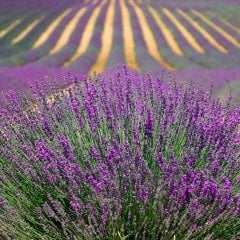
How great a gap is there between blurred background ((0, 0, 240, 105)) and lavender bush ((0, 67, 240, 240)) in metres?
10.4

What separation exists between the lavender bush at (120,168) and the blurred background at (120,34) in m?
10.4

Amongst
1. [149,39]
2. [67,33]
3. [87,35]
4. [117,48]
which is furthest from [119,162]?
[67,33]

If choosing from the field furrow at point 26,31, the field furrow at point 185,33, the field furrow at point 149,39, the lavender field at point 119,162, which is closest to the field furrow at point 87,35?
the field furrow at point 149,39

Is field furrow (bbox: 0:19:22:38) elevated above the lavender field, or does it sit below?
above

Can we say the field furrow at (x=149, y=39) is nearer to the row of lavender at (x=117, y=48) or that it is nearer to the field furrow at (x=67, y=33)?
the row of lavender at (x=117, y=48)

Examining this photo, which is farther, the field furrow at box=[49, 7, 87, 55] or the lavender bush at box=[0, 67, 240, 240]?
the field furrow at box=[49, 7, 87, 55]

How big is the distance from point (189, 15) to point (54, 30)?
8.27 metres

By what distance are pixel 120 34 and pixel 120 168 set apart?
20053 mm

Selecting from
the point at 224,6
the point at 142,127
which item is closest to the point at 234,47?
the point at 224,6

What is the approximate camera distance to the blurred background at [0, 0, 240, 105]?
1606 cm

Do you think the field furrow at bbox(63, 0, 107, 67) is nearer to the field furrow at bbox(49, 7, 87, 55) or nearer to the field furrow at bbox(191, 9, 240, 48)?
the field furrow at bbox(49, 7, 87, 55)

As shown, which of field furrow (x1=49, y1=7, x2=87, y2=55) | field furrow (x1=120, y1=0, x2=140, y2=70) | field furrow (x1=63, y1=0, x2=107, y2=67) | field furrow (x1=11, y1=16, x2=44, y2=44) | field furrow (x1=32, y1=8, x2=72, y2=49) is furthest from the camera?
field furrow (x1=11, y1=16, x2=44, y2=44)

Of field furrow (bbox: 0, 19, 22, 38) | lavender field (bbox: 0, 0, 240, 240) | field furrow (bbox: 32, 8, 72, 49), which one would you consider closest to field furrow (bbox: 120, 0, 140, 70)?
field furrow (bbox: 32, 8, 72, 49)

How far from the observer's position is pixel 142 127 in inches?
123
